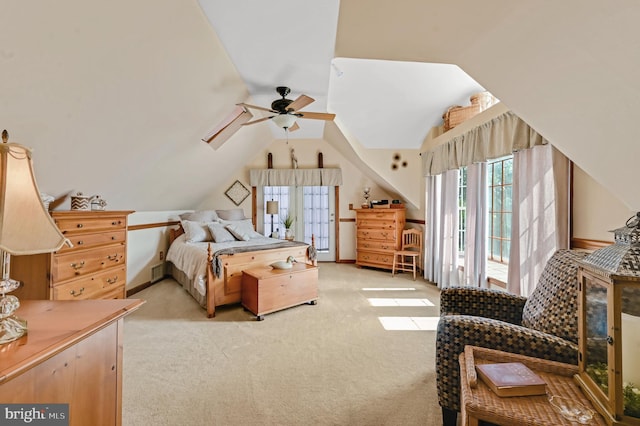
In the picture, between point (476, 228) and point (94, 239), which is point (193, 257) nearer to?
point (94, 239)

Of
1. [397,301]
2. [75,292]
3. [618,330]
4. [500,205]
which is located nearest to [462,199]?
[500,205]

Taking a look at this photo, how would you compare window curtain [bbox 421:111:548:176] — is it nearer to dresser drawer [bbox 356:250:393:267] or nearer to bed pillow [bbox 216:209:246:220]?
dresser drawer [bbox 356:250:393:267]

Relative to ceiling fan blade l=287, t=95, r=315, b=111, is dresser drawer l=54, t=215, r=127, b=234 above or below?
below

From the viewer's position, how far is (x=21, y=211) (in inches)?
31.0

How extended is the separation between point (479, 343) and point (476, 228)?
2.06 metres

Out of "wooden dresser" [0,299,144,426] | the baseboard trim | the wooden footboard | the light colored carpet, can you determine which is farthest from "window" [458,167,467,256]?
the baseboard trim

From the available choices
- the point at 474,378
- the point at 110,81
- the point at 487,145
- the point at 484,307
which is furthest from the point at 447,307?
the point at 110,81

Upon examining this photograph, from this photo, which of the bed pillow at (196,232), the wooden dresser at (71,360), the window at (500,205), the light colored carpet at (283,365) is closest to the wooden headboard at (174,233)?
the bed pillow at (196,232)

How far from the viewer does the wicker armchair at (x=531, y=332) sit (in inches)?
52.6

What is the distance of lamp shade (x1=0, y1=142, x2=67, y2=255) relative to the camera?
2.46 ft

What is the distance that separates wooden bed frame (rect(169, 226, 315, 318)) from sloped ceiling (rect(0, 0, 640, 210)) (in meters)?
1.44

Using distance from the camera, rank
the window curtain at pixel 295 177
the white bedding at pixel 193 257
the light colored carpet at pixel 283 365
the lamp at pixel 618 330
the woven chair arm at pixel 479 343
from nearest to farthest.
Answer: the lamp at pixel 618 330, the woven chair arm at pixel 479 343, the light colored carpet at pixel 283 365, the white bedding at pixel 193 257, the window curtain at pixel 295 177

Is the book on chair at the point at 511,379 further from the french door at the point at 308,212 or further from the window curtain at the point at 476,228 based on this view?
the french door at the point at 308,212

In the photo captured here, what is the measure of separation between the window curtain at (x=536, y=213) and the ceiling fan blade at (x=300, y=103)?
1.92 meters
